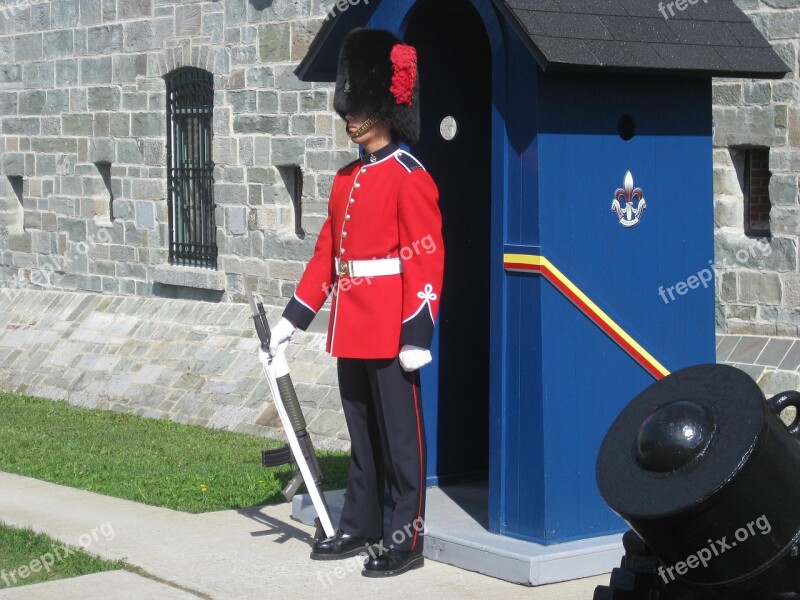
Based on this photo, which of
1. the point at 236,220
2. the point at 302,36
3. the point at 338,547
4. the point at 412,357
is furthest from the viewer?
the point at 236,220

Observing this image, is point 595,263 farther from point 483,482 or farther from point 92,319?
point 92,319

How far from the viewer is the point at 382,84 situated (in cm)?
573

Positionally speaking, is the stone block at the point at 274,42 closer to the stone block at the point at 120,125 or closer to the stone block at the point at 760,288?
the stone block at the point at 120,125

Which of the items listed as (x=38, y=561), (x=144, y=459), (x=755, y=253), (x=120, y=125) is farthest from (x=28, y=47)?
(x=38, y=561)

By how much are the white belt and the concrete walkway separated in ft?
3.86

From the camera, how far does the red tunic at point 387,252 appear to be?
5551 mm

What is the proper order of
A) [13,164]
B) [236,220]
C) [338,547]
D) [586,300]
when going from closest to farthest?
1. [586,300]
2. [338,547]
3. [236,220]
4. [13,164]

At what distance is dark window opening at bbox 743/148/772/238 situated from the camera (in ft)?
28.9

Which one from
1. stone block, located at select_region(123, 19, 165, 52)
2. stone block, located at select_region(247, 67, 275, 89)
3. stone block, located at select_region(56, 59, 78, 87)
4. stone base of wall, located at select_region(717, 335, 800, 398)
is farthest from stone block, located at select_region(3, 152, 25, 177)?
stone base of wall, located at select_region(717, 335, 800, 398)

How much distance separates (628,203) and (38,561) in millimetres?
2867

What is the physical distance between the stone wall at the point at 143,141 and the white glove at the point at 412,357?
18.1 feet

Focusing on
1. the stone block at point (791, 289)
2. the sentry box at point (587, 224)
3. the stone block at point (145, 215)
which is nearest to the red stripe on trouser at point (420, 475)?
the sentry box at point (587, 224)

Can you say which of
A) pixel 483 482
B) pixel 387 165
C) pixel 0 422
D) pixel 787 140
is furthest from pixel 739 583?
pixel 0 422

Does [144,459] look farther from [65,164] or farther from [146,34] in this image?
[65,164]
